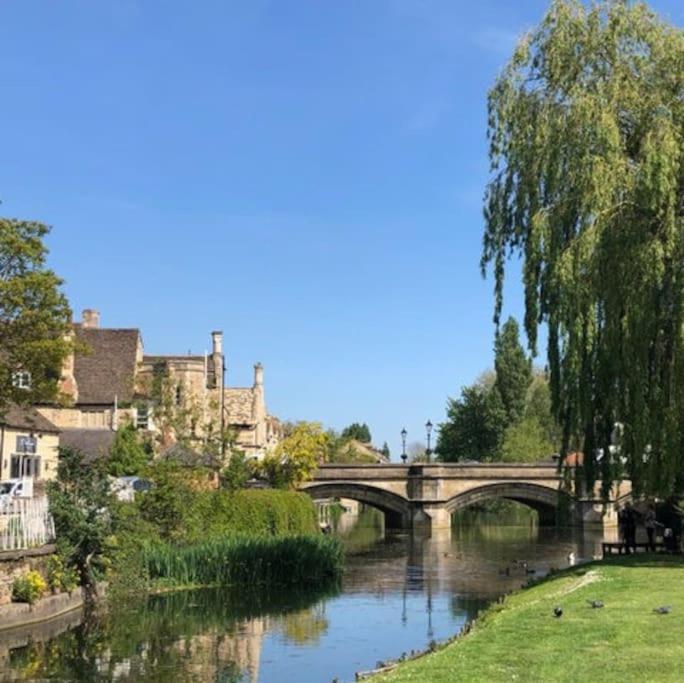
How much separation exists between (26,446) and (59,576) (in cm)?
1681

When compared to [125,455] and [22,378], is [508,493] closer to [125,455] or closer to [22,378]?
[125,455]

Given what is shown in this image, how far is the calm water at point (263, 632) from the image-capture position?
18.0 m

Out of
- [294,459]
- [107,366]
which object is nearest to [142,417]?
[107,366]

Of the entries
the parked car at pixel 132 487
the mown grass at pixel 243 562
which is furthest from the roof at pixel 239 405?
the mown grass at pixel 243 562

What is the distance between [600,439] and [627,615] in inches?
314

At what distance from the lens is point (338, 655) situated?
64.7 ft

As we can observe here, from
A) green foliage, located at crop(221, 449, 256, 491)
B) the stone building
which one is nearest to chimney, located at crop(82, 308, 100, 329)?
the stone building

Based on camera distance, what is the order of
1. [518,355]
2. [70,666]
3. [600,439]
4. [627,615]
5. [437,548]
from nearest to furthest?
[627,615], [70,666], [600,439], [437,548], [518,355]

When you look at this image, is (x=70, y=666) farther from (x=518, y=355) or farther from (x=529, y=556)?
(x=518, y=355)

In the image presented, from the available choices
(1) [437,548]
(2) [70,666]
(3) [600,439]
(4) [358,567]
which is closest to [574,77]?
(3) [600,439]

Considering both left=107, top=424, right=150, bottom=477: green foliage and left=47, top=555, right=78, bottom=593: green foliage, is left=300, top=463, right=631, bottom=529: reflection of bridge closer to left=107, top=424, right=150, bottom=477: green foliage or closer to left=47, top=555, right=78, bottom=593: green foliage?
left=107, top=424, right=150, bottom=477: green foliage

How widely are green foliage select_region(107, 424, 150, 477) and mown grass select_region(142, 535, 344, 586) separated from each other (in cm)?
1050

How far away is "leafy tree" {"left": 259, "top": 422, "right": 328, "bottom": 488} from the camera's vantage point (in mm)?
52875

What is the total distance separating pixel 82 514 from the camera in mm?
24672
